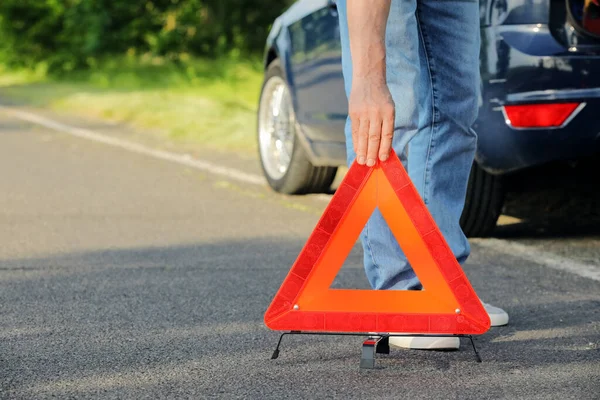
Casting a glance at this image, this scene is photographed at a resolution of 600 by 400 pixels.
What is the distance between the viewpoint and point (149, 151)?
9.11m

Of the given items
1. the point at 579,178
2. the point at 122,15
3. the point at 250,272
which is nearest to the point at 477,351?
the point at 250,272

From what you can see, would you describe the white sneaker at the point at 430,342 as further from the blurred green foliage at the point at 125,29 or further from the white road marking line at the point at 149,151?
the blurred green foliage at the point at 125,29

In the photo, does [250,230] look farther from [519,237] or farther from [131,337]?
[131,337]

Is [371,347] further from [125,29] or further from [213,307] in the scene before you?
[125,29]

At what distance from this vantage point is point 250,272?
4.49 metres

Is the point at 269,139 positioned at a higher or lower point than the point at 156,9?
higher

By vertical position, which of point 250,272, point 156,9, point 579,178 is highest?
point 250,272

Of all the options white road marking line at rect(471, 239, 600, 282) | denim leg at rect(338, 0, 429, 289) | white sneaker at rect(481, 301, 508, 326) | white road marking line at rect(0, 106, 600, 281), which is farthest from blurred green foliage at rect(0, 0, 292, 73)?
denim leg at rect(338, 0, 429, 289)

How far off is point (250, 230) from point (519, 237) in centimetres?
123

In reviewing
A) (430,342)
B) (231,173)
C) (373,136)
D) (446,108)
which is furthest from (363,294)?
(231,173)

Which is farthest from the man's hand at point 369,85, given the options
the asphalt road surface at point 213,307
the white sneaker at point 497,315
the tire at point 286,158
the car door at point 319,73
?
the tire at point 286,158

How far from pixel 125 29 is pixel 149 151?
15268 millimetres

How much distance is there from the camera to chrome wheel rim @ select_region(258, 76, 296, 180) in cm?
662

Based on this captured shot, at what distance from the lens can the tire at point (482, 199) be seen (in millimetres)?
4961
